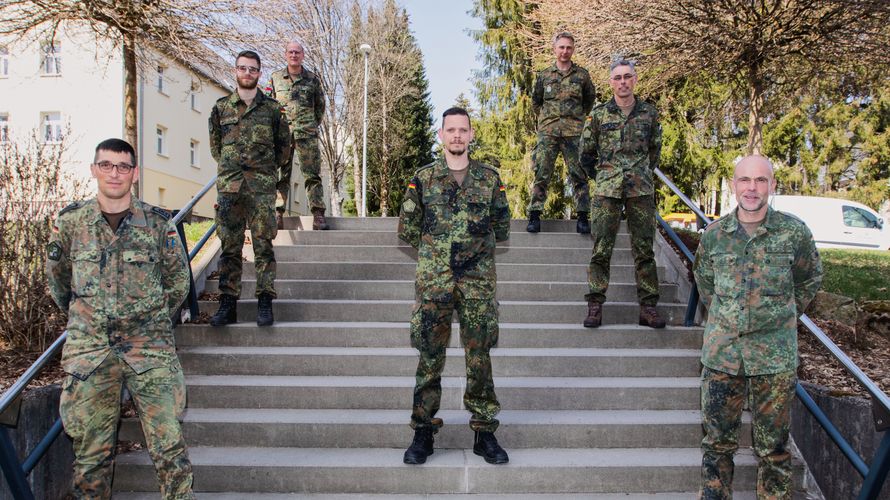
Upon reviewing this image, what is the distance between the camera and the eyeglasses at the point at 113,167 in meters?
2.80

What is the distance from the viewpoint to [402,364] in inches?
178

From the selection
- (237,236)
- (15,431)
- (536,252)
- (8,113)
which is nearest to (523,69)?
(536,252)

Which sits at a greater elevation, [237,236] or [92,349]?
[237,236]

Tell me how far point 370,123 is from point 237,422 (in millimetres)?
25412

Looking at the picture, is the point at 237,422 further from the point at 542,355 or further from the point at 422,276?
the point at 542,355

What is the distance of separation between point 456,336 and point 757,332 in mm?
2357

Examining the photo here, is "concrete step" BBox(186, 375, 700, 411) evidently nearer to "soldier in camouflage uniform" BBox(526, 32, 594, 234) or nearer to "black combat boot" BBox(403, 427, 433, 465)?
"black combat boot" BBox(403, 427, 433, 465)

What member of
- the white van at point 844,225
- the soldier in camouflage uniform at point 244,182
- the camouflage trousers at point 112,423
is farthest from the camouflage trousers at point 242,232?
the white van at point 844,225

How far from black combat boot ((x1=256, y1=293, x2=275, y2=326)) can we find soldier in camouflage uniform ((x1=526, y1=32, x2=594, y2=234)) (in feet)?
9.79

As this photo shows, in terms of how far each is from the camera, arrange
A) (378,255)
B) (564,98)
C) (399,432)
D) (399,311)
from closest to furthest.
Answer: (399,432) → (399,311) → (378,255) → (564,98)

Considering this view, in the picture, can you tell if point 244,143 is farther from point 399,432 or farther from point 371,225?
point 399,432

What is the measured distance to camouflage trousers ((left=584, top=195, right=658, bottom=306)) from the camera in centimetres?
488

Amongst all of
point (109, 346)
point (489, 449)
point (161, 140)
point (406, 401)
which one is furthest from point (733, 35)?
point (161, 140)

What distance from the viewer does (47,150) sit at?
17.3 feet
